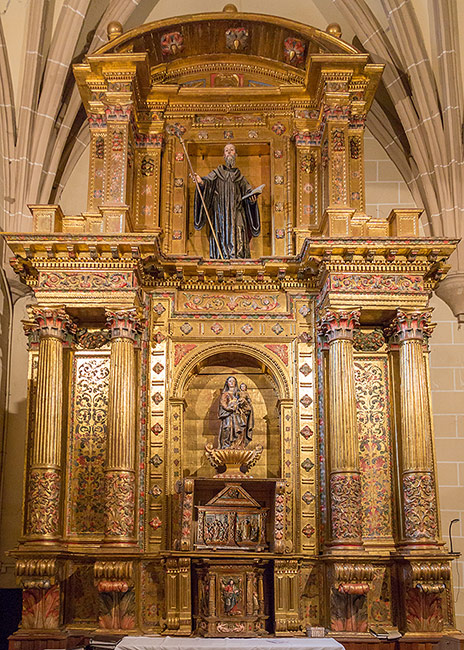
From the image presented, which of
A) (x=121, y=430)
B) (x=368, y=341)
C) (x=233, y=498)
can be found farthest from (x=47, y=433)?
(x=368, y=341)

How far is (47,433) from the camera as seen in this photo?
36.8 feet

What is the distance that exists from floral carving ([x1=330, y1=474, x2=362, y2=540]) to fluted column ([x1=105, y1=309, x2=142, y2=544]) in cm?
251

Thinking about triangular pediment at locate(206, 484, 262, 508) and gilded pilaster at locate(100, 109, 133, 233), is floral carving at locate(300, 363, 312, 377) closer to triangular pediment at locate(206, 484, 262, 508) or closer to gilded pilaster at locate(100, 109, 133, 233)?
triangular pediment at locate(206, 484, 262, 508)

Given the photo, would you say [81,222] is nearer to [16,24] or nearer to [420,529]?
[16,24]

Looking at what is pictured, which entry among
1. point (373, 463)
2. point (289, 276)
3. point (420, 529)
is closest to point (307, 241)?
point (289, 276)

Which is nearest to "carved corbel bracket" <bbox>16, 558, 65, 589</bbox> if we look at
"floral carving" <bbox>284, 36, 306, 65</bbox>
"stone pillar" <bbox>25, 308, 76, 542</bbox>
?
"stone pillar" <bbox>25, 308, 76, 542</bbox>

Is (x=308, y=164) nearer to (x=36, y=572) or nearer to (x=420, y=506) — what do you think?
(x=420, y=506)

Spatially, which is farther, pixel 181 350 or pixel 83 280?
pixel 181 350

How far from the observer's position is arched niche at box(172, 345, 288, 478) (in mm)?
12250

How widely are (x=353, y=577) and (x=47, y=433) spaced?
4182 mm

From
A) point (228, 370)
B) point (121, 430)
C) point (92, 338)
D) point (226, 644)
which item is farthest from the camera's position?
point (228, 370)

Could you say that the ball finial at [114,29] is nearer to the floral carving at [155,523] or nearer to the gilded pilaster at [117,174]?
the gilded pilaster at [117,174]

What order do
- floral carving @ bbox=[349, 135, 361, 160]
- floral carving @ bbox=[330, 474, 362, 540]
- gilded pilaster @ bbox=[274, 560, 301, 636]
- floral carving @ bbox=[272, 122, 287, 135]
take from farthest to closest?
floral carving @ bbox=[272, 122, 287, 135]
floral carving @ bbox=[349, 135, 361, 160]
gilded pilaster @ bbox=[274, 560, 301, 636]
floral carving @ bbox=[330, 474, 362, 540]

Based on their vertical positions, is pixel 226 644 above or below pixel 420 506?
below
